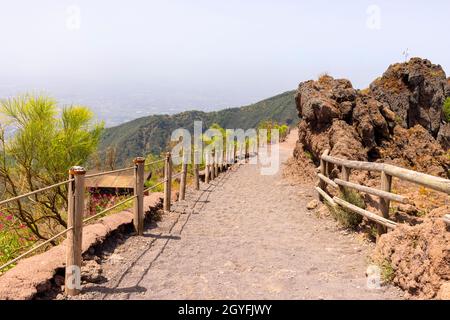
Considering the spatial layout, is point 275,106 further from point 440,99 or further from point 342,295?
point 342,295

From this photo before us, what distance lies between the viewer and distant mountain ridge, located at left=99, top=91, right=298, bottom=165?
357 feet

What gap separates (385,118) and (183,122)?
110m

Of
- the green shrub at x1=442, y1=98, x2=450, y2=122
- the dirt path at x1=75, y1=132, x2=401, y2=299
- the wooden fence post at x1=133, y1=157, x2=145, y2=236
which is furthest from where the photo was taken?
the green shrub at x1=442, y1=98, x2=450, y2=122

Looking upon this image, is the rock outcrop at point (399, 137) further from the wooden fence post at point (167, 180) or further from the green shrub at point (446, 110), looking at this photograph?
the wooden fence post at point (167, 180)

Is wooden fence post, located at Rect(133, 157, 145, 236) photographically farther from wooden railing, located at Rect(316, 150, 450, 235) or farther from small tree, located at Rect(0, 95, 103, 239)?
small tree, located at Rect(0, 95, 103, 239)

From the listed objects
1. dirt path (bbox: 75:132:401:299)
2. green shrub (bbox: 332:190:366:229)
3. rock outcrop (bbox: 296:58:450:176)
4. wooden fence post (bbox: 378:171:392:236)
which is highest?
rock outcrop (bbox: 296:58:450:176)

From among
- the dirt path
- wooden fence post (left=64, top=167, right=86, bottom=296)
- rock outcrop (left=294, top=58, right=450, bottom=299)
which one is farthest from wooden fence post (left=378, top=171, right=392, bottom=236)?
wooden fence post (left=64, top=167, right=86, bottom=296)

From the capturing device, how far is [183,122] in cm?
11969

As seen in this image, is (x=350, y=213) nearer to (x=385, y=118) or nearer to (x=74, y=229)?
(x=74, y=229)

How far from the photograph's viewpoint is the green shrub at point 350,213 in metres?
7.02

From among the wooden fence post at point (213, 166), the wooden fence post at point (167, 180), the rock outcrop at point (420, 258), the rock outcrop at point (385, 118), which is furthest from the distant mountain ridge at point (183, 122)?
the rock outcrop at point (420, 258)

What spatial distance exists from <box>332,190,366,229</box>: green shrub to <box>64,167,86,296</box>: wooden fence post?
4.80 meters

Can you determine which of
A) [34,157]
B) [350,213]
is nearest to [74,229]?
[350,213]

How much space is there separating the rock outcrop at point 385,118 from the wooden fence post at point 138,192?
5.07 meters
